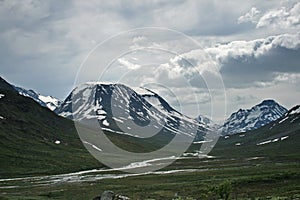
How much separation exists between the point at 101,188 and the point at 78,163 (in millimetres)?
76732

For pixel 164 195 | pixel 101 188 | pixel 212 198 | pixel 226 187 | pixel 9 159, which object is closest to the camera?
pixel 226 187

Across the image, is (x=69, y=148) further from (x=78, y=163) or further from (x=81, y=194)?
(x=81, y=194)

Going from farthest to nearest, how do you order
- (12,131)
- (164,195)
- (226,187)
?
(12,131), (164,195), (226,187)

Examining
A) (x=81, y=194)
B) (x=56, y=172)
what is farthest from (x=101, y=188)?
(x=56, y=172)

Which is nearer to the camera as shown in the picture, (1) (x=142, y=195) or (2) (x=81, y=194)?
(1) (x=142, y=195)

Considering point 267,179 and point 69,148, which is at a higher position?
point 69,148

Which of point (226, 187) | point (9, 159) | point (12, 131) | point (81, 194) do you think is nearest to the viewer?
point (226, 187)

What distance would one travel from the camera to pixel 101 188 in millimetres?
86000

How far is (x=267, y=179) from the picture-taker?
81.7 meters

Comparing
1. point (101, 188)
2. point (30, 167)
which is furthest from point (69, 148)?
point (101, 188)

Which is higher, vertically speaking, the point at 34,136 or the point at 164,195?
the point at 34,136

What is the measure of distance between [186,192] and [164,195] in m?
4.67

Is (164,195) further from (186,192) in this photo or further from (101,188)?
(101,188)

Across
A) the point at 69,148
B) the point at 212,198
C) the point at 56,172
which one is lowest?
the point at 212,198
